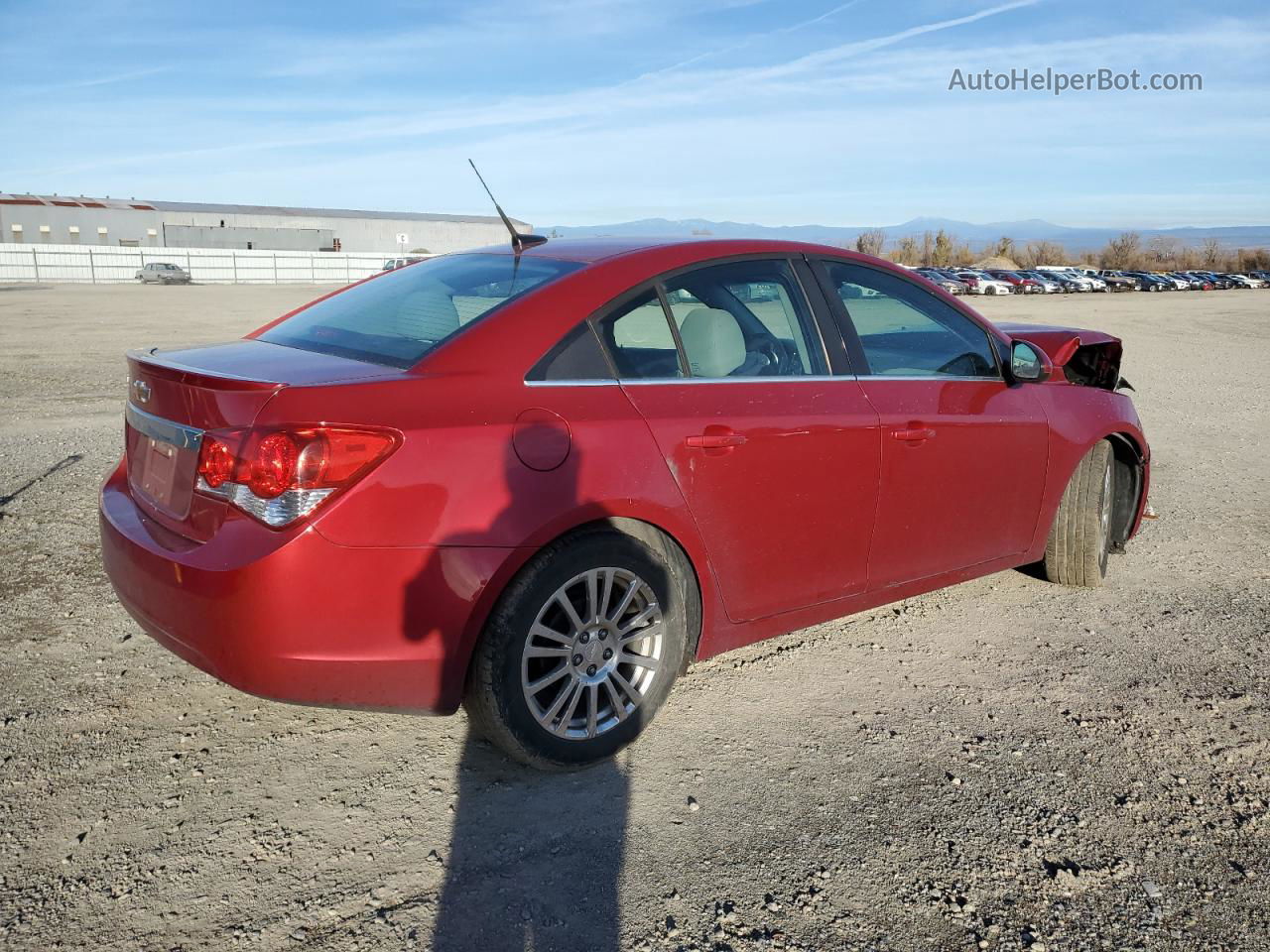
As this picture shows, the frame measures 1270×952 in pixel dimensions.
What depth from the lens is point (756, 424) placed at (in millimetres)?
3633

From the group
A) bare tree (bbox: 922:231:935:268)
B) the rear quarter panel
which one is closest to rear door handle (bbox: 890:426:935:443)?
the rear quarter panel

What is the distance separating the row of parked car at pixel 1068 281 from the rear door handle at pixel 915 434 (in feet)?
164

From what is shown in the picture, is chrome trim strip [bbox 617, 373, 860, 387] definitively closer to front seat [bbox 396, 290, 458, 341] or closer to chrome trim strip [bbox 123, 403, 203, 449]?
front seat [bbox 396, 290, 458, 341]

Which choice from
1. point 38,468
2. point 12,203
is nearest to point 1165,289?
point 38,468

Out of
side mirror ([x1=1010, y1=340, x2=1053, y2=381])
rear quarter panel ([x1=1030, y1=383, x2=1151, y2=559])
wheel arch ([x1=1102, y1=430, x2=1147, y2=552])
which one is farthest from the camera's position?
wheel arch ([x1=1102, y1=430, x2=1147, y2=552])

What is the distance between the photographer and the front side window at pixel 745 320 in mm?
3695

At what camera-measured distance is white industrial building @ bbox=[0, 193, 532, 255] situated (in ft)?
256

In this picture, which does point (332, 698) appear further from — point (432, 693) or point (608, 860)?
point (608, 860)

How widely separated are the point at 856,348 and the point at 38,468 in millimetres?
6077

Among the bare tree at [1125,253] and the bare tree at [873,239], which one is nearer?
the bare tree at [873,239]

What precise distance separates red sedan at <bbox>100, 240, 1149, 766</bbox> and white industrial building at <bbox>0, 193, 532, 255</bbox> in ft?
212

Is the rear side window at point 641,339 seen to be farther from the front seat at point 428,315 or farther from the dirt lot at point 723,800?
the dirt lot at point 723,800

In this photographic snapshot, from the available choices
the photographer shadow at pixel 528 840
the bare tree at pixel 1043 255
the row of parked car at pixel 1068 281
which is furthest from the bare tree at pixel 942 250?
the photographer shadow at pixel 528 840

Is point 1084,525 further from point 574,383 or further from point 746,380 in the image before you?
point 574,383
